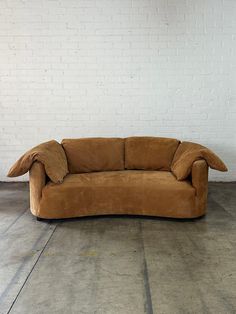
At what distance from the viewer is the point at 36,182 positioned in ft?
Answer: 10.2

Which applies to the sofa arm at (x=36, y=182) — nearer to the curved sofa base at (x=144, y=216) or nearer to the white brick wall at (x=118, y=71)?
the curved sofa base at (x=144, y=216)

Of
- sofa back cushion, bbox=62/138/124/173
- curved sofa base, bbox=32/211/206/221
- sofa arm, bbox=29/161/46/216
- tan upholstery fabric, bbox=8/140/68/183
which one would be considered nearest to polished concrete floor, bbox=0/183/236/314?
curved sofa base, bbox=32/211/206/221

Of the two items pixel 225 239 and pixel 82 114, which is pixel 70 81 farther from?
pixel 225 239

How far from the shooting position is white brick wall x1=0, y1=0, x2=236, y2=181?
13.6 ft

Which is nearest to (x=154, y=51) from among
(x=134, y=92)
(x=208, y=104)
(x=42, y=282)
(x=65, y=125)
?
(x=134, y=92)

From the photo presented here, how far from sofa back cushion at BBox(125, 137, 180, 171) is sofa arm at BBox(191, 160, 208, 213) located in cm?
63

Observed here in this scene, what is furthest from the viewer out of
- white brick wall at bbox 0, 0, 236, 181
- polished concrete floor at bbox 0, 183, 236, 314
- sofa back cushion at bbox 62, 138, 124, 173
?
white brick wall at bbox 0, 0, 236, 181

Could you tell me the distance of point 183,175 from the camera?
3188mm

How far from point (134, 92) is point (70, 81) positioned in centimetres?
92

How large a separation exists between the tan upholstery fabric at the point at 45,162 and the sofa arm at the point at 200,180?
1.38 metres

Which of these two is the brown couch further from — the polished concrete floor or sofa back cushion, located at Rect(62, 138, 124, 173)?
sofa back cushion, located at Rect(62, 138, 124, 173)

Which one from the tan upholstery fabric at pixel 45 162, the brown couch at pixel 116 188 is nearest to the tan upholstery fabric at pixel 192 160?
the brown couch at pixel 116 188

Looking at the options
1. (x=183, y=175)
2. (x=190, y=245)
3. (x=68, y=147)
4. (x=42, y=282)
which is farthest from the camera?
(x=68, y=147)

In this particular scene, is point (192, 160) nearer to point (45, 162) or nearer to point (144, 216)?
point (144, 216)
